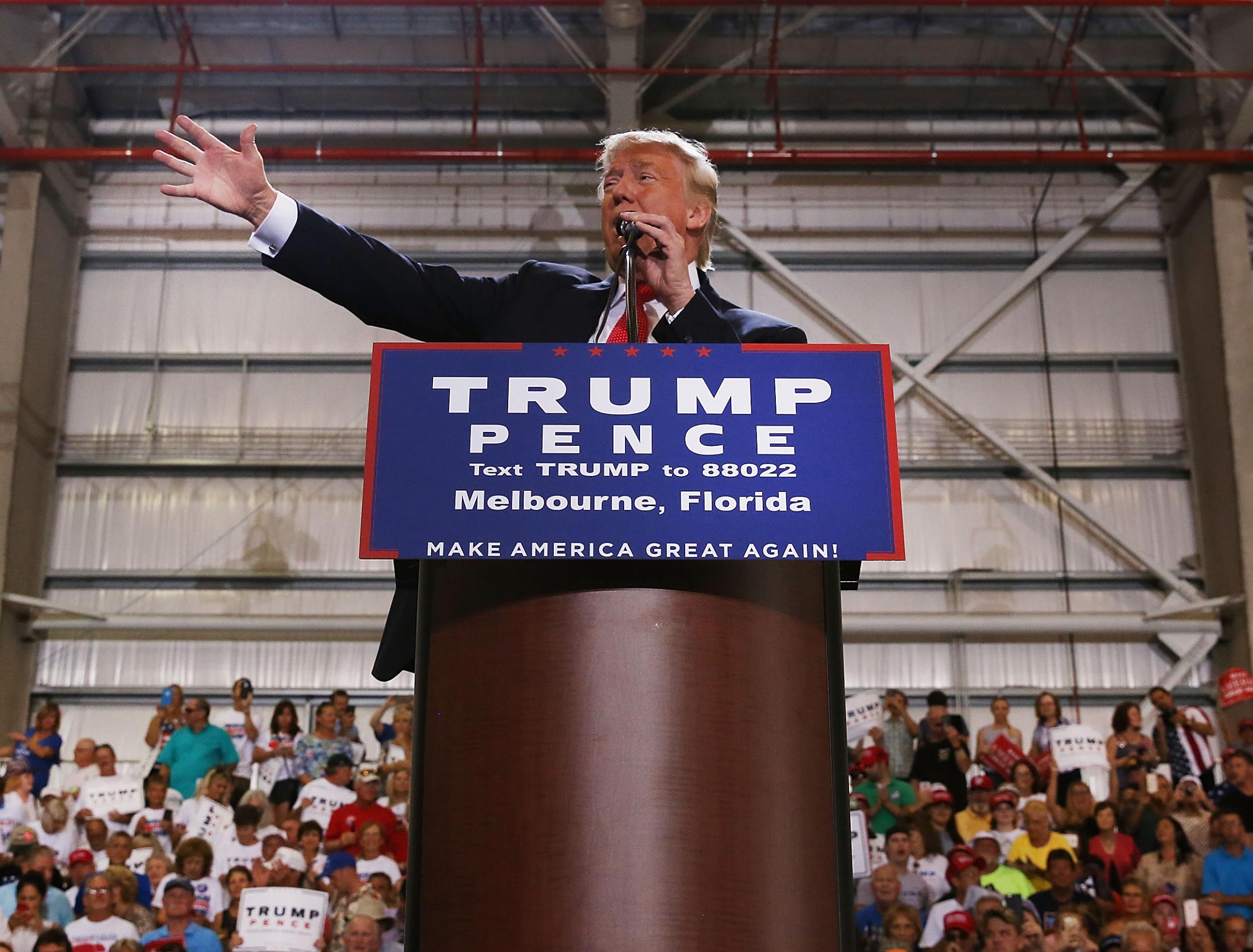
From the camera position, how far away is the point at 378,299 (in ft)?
7.28

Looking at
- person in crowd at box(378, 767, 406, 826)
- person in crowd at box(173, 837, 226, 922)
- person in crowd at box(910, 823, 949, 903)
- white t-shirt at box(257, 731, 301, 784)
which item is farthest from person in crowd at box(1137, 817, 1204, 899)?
white t-shirt at box(257, 731, 301, 784)

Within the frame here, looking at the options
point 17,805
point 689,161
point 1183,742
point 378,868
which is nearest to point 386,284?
point 689,161

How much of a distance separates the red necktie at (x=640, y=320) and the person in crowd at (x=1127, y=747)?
7.40 meters

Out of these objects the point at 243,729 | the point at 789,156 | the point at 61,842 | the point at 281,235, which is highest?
the point at 789,156

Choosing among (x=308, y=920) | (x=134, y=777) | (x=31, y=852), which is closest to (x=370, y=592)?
(x=134, y=777)

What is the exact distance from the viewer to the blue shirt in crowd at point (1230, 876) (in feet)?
23.5

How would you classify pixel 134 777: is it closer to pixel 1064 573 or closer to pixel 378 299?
pixel 1064 573

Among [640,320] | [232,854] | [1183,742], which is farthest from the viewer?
[1183,742]

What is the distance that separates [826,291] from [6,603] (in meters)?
7.62

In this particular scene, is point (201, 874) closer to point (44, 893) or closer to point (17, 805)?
point (44, 893)

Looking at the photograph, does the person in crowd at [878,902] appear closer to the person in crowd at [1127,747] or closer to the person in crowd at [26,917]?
the person in crowd at [1127,747]

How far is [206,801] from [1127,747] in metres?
5.86

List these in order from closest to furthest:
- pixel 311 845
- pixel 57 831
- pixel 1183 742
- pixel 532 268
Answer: pixel 532 268, pixel 311 845, pixel 57 831, pixel 1183 742

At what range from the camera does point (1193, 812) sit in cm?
801
